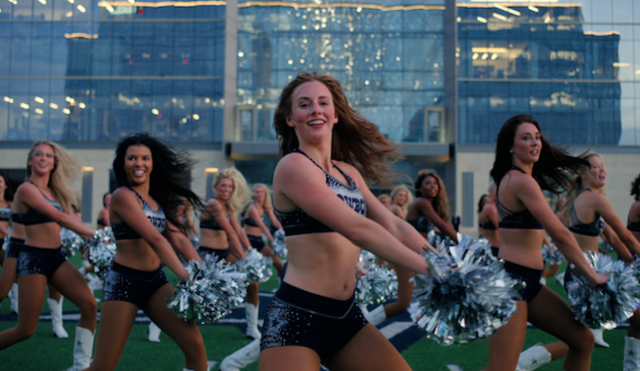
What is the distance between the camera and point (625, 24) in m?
25.5

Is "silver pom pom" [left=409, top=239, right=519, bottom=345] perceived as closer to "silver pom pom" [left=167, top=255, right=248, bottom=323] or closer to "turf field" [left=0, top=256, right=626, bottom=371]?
"silver pom pom" [left=167, top=255, right=248, bottom=323]

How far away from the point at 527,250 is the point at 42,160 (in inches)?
150

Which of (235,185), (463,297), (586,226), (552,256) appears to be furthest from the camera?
(552,256)

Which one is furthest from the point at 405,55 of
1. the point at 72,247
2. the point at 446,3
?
the point at 72,247

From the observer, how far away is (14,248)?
5.57 meters

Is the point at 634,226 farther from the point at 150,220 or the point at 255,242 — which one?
the point at 150,220

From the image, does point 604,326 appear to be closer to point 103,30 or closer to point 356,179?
point 356,179

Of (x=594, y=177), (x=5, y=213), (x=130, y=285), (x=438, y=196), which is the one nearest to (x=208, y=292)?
(x=130, y=285)

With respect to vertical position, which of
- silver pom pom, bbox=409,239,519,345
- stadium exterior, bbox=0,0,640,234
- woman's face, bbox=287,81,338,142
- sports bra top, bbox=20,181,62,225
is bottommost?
silver pom pom, bbox=409,239,519,345

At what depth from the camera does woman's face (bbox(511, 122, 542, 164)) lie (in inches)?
127

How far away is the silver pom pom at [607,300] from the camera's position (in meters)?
2.96

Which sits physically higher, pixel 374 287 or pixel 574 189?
pixel 574 189

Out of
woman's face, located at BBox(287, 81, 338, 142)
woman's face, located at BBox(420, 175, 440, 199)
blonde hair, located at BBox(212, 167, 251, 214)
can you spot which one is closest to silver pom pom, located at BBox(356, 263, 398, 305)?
woman's face, located at BBox(420, 175, 440, 199)

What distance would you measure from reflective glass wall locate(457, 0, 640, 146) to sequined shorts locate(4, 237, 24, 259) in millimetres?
22337
